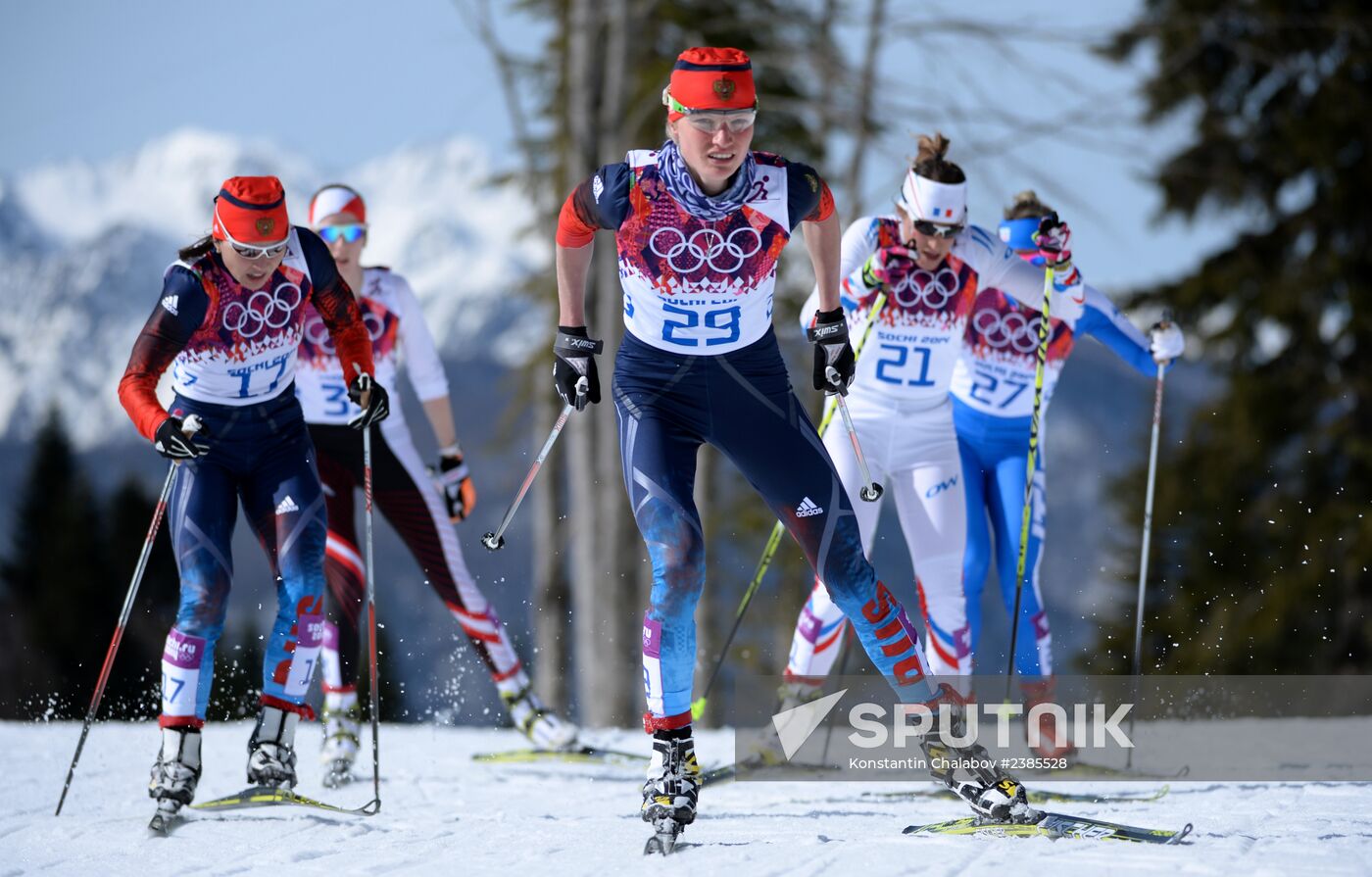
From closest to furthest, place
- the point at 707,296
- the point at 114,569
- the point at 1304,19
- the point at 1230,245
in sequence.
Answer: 1. the point at 707,296
2. the point at 1304,19
3. the point at 1230,245
4. the point at 114,569

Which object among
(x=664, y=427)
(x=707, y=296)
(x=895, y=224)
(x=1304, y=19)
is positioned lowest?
(x=664, y=427)

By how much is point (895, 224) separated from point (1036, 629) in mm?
1968

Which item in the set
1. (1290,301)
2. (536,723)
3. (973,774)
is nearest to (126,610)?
(536,723)

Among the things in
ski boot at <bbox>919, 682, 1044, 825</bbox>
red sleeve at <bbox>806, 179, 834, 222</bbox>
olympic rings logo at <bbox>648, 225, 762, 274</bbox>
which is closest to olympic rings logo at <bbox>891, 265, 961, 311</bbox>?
red sleeve at <bbox>806, 179, 834, 222</bbox>

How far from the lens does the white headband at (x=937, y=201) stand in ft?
19.9

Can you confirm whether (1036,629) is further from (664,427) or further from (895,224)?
(664,427)

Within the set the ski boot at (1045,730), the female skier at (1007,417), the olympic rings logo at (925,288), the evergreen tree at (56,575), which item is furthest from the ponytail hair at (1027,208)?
the evergreen tree at (56,575)

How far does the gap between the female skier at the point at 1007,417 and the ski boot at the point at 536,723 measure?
2156 millimetres

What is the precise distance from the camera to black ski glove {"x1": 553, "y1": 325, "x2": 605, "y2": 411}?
15.8 ft

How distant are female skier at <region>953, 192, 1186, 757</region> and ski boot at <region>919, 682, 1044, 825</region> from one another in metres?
1.97

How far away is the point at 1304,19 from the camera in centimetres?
1119

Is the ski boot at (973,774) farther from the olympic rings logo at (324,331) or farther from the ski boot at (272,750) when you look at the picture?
the olympic rings logo at (324,331)

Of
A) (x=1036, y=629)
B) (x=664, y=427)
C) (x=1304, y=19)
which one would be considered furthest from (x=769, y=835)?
(x=1304, y=19)

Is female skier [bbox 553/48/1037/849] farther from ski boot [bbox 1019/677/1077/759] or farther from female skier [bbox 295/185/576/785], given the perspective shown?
female skier [bbox 295/185/576/785]
